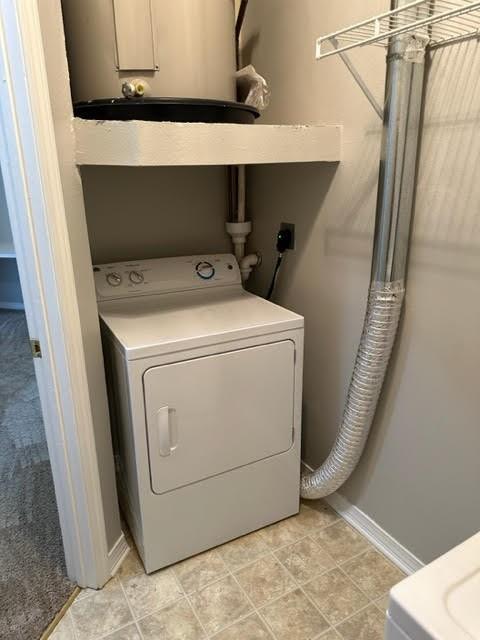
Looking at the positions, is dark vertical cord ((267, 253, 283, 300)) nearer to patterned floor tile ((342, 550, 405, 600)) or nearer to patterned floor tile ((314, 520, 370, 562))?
patterned floor tile ((314, 520, 370, 562))

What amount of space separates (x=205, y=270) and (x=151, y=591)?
46.8 inches

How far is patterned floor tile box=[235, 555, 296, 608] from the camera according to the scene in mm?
1563

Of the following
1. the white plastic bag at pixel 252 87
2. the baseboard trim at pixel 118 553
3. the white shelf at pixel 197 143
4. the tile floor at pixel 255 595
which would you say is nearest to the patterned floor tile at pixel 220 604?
the tile floor at pixel 255 595

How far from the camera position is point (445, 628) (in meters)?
0.69

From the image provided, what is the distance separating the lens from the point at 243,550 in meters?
1.75

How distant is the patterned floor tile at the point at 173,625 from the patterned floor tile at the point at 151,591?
1.1 inches

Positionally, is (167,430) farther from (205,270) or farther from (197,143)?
(197,143)

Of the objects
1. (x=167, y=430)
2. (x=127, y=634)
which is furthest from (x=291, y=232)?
(x=127, y=634)

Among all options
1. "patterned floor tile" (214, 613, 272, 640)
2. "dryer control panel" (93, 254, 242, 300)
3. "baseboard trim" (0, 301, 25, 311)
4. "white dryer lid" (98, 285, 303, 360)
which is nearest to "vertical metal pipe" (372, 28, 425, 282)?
"white dryer lid" (98, 285, 303, 360)

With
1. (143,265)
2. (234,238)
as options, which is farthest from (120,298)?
(234,238)

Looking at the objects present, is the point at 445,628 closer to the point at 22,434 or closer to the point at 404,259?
the point at 404,259

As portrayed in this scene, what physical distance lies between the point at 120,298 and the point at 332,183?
2.91 ft

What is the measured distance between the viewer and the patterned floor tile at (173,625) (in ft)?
4.69

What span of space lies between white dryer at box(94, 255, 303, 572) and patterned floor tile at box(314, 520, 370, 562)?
6.1 inches
